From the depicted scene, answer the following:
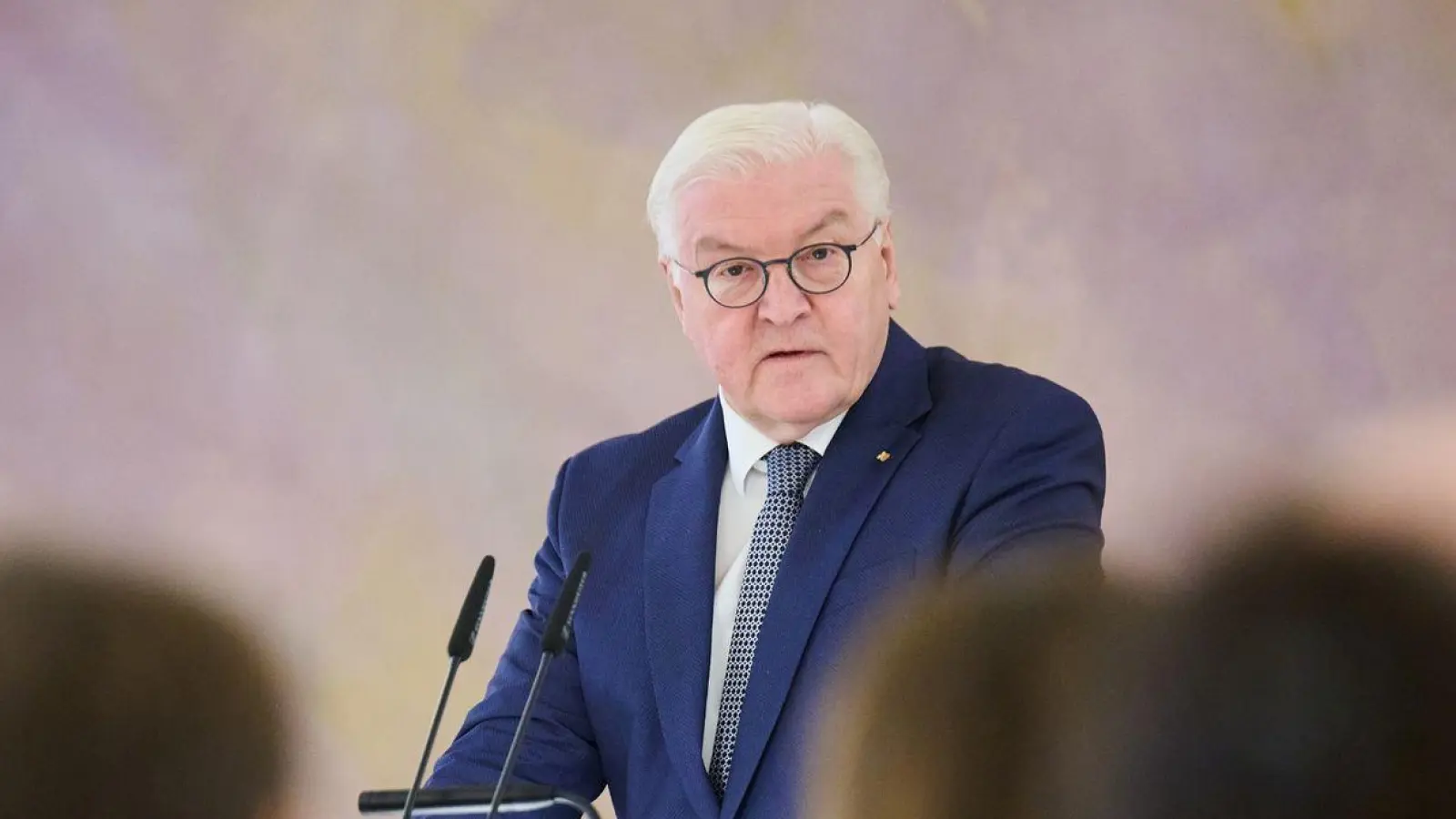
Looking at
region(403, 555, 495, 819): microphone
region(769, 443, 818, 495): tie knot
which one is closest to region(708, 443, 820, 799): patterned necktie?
region(769, 443, 818, 495): tie knot

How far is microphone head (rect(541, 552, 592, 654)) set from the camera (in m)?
1.67

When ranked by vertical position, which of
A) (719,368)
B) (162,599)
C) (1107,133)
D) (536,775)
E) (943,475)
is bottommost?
(536,775)

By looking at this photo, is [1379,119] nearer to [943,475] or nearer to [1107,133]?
[1107,133]

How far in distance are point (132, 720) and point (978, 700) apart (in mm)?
797

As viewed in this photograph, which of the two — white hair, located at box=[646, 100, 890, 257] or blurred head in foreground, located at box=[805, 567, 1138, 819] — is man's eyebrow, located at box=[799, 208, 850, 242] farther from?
blurred head in foreground, located at box=[805, 567, 1138, 819]

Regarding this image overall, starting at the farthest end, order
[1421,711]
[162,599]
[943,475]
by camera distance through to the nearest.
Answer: [943,475], [162,599], [1421,711]

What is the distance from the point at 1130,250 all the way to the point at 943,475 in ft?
3.75

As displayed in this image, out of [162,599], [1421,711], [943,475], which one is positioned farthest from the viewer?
[943,475]

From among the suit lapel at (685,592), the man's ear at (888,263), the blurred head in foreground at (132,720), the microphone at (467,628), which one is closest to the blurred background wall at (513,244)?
the man's ear at (888,263)

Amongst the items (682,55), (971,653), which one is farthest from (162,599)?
(682,55)

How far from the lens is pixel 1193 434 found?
3.14m

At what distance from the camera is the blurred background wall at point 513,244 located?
3.19 m

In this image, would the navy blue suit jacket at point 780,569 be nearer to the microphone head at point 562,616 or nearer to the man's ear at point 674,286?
the man's ear at point 674,286

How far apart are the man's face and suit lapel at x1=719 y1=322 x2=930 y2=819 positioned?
0.04 meters
